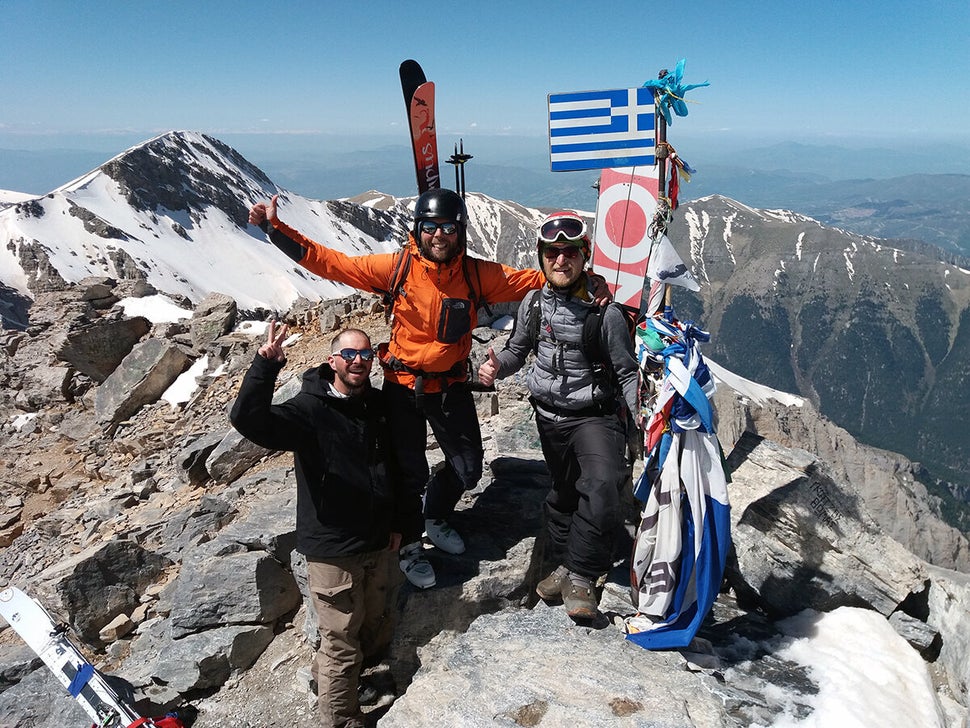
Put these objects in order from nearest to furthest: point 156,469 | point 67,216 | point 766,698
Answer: point 766,698
point 156,469
point 67,216

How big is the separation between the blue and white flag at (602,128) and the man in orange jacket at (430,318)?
77.6 inches

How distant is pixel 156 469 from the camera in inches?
570

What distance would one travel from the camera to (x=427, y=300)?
6387 millimetres

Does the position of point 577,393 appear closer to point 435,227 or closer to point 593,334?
point 593,334

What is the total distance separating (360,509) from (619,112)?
5826 mm

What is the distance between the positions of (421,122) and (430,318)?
4220mm

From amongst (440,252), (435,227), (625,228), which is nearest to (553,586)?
(440,252)

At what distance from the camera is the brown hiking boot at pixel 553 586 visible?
21.2ft

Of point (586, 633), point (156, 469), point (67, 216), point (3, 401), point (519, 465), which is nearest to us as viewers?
point (586, 633)

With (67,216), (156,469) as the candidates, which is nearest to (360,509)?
(156,469)

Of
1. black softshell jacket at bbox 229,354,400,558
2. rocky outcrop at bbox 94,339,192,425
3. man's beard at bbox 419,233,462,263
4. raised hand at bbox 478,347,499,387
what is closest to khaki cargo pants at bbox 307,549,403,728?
black softshell jacket at bbox 229,354,400,558

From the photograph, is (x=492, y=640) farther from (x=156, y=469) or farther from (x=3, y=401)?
(x=3, y=401)

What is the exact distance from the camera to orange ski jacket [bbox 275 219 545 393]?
6391mm

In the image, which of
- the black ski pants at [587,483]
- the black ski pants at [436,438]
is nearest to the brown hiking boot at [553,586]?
the black ski pants at [587,483]
